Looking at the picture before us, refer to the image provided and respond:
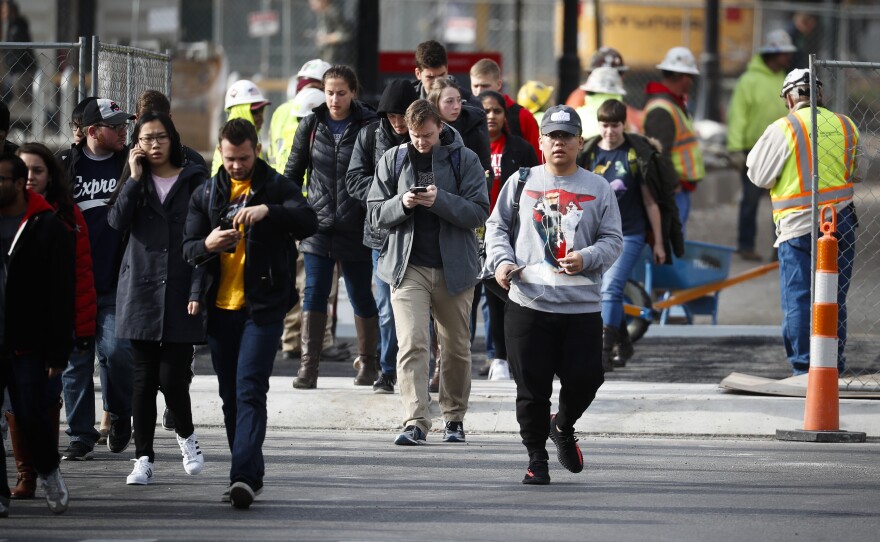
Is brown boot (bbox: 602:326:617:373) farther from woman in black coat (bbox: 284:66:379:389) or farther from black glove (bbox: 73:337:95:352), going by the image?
black glove (bbox: 73:337:95:352)

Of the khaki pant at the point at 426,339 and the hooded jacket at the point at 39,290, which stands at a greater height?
the hooded jacket at the point at 39,290

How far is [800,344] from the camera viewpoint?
1059cm

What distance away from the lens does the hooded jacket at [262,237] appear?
24.7 ft

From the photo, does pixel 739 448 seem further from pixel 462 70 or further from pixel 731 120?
pixel 731 120

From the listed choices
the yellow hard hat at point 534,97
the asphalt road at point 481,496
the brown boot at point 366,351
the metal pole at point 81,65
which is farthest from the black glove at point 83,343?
the yellow hard hat at point 534,97

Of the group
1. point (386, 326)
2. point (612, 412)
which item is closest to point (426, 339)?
point (386, 326)

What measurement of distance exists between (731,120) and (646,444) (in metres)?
9.17

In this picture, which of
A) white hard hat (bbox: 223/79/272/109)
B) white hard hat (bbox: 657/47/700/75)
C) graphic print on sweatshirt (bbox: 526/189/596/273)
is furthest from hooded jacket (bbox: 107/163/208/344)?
white hard hat (bbox: 657/47/700/75)

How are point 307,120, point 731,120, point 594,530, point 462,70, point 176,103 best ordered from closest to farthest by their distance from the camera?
point 594,530
point 307,120
point 462,70
point 731,120
point 176,103

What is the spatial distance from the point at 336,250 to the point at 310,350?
2.12 feet

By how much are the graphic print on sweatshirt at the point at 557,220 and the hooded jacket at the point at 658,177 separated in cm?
333

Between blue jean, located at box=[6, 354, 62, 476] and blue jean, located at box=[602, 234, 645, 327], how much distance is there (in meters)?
4.86

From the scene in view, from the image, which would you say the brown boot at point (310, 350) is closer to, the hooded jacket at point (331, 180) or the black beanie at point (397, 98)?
the hooded jacket at point (331, 180)

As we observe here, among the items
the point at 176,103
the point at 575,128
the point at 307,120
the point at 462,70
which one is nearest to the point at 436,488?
the point at 575,128
